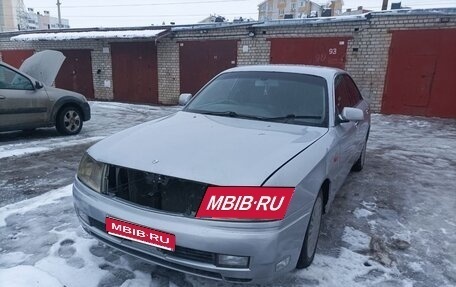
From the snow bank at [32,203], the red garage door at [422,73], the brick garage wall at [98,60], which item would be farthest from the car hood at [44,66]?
the red garage door at [422,73]

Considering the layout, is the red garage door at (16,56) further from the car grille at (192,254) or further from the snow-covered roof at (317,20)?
the car grille at (192,254)

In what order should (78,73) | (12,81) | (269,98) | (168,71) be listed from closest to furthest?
1. (269,98)
2. (12,81)
3. (168,71)
4. (78,73)

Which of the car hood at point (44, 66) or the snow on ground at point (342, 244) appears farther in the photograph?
the car hood at point (44, 66)

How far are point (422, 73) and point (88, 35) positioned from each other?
12489 mm

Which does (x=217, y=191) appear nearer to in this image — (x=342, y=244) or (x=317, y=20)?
(x=342, y=244)

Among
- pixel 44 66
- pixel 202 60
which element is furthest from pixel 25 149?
pixel 202 60

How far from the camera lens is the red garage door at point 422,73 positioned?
32.7ft

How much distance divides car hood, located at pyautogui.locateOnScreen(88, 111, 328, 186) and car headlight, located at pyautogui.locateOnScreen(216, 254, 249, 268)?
1.30 feet

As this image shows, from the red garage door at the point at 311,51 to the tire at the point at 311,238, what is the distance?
974cm

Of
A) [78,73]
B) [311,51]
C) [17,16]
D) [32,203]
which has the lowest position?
[32,203]

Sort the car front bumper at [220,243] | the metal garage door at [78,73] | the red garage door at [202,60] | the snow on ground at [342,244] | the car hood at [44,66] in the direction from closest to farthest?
1. the car front bumper at [220,243]
2. the snow on ground at [342,244]
3. the car hood at [44,66]
4. the red garage door at [202,60]
5. the metal garage door at [78,73]

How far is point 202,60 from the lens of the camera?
1328 centimetres

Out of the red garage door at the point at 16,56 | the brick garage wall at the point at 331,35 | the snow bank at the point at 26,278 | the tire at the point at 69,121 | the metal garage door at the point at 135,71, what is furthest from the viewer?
the red garage door at the point at 16,56

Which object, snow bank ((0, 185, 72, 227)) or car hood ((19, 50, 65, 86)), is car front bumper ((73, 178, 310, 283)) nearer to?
snow bank ((0, 185, 72, 227))
